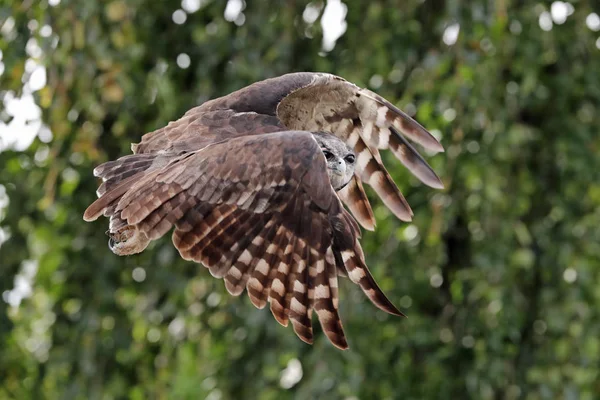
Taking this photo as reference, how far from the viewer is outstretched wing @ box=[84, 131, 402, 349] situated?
271 cm

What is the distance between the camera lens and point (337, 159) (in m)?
3.03

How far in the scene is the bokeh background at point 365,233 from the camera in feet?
11.9

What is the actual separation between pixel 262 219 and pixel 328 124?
652mm

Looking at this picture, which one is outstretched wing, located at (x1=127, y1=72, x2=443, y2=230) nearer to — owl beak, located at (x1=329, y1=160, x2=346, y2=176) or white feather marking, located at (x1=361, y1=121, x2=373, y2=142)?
white feather marking, located at (x1=361, y1=121, x2=373, y2=142)

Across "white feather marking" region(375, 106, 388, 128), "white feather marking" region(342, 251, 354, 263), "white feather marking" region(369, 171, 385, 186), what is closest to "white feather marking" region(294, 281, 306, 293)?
"white feather marking" region(342, 251, 354, 263)

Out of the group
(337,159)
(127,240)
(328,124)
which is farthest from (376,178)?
(127,240)

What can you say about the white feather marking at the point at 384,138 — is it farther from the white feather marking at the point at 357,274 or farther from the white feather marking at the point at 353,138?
the white feather marking at the point at 357,274

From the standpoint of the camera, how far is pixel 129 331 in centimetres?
394

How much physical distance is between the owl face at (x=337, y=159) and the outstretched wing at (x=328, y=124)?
0.11 metres

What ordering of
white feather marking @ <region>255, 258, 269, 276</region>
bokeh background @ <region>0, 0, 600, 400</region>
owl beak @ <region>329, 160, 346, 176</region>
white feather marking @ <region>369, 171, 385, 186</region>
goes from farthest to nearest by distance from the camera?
bokeh background @ <region>0, 0, 600, 400</region>
white feather marking @ <region>369, 171, 385, 186</region>
owl beak @ <region>329, 160, 346, 176</region>
white feather marking @ <region>255, 258, 269, 276</region>

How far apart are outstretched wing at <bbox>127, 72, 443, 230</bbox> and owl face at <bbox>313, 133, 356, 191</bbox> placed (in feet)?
0.36

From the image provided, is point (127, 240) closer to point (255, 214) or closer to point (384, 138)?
point (255, 214)

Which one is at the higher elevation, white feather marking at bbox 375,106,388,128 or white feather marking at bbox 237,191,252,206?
white feather marking at bbox 237,191,252,206

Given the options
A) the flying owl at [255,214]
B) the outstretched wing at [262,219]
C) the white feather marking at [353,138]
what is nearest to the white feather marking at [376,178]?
the white feather marking at [353,138]
